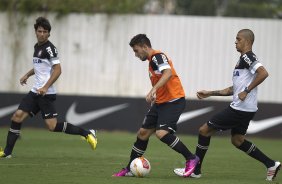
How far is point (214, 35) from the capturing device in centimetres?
2522

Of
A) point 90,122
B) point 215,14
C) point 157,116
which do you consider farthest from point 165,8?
point 157,116

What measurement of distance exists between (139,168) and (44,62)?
3.41 m

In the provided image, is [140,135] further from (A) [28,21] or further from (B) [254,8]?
(B) [254,8]

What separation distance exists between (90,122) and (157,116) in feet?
35.4

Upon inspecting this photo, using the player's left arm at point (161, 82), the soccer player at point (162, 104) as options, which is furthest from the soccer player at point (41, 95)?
the player's left arm at point (161, 82)

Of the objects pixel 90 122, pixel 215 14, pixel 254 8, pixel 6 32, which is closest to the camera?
pixel 90 122

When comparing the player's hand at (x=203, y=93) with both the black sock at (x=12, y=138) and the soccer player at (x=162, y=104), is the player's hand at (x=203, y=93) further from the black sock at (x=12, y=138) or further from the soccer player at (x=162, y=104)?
the black sock at (x=12, y=138)

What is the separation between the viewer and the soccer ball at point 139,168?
10.9 m

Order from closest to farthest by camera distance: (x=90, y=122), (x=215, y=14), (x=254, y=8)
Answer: (x=90, y=122), (x=215, y=14), (x=254, y=8)

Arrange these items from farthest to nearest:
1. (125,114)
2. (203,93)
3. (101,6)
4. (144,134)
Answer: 1. (101,6)
2. (125,114)
3. (203,93)
4. (144,134)

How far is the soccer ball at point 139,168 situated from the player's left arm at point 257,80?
5.47 ft

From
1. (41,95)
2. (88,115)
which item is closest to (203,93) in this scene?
(41,95)

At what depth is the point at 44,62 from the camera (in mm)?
13359

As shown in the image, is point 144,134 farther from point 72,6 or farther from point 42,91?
point 72,6
